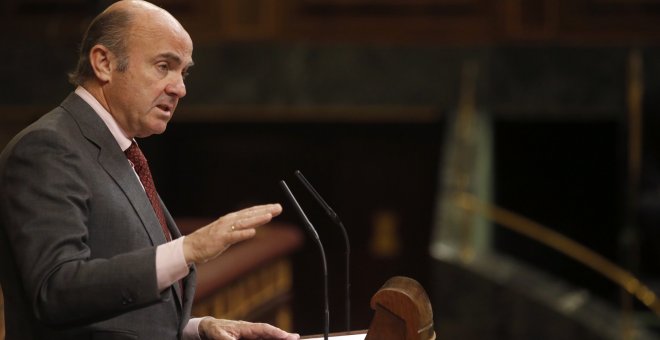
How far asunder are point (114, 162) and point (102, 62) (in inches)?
7.8

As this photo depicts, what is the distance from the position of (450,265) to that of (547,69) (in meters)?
1.97

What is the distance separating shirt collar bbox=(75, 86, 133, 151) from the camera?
2.07m

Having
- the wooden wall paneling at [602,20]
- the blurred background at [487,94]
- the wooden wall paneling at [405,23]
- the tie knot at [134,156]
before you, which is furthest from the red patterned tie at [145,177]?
the wooden wall paneling at [602,20]

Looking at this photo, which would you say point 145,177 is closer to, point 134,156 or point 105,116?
point 134,156

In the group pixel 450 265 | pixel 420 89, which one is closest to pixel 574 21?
pixel 420 89

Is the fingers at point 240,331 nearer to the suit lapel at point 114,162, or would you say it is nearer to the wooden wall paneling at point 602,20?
the suit lapel at point 114,162

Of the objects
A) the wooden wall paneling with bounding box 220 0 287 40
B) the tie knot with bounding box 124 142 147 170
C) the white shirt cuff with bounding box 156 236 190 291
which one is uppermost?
the tie knot with bounding box 124 142 147 170

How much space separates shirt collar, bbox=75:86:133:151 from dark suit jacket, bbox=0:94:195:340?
0.02 metres

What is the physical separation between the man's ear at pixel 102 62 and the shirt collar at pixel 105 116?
0.06 m

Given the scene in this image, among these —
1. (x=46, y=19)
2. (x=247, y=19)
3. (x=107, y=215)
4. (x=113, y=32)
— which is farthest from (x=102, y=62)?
(x=46, y=19)

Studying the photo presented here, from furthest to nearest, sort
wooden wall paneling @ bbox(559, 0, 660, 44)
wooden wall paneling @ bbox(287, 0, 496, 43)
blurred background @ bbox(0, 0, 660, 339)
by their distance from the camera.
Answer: wooden wall paneling @ bbox(287, 0, 496, 43) → wooden wall paneling @ bbox(559, 0, 660, 44) → blurred background @ bbox(0, 0, 660, 339)

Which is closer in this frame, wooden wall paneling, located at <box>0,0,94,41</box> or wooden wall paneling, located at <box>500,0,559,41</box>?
wooden wall paneling, located at <box>500,0,559,41</box>

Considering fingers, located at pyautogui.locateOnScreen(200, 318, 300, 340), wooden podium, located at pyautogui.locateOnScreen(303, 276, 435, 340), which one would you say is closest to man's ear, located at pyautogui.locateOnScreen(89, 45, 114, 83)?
fingers, located at pyautogui.locateOnScreen(200, 318, 300, 340)

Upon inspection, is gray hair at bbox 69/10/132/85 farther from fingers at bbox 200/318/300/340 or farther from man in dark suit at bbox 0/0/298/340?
fingers at bbox 200/318/300/340
